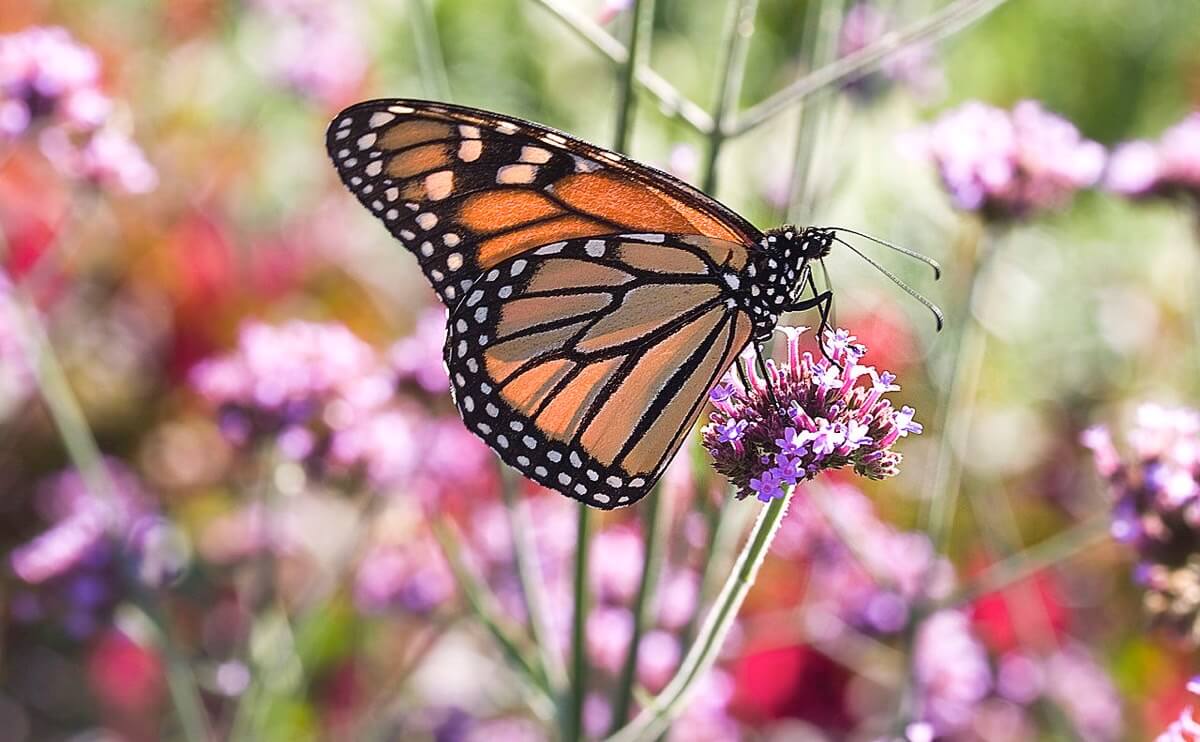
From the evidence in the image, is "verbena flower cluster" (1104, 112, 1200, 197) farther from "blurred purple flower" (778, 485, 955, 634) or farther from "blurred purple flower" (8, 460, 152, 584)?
"blurred purple flower" (8, 460, 152, 584)

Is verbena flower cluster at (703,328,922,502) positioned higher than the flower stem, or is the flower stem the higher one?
verbena flower cluster at (703,328,922,502)

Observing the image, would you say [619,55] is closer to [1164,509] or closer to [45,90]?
[1164,509]

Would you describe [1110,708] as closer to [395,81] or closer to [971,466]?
[971,466]

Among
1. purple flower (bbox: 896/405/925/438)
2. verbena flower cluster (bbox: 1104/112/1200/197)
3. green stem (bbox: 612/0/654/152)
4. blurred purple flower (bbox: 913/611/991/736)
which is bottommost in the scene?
purple flower (bbox: 896/405/925/438)

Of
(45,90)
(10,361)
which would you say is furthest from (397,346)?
(10,361)

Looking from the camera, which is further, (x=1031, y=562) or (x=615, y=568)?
(x=615, y=568)

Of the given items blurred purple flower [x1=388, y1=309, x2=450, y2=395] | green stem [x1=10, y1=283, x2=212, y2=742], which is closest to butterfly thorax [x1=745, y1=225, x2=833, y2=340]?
blurred purple flower [x1=388, y1=309, x2=450, y2=395]
